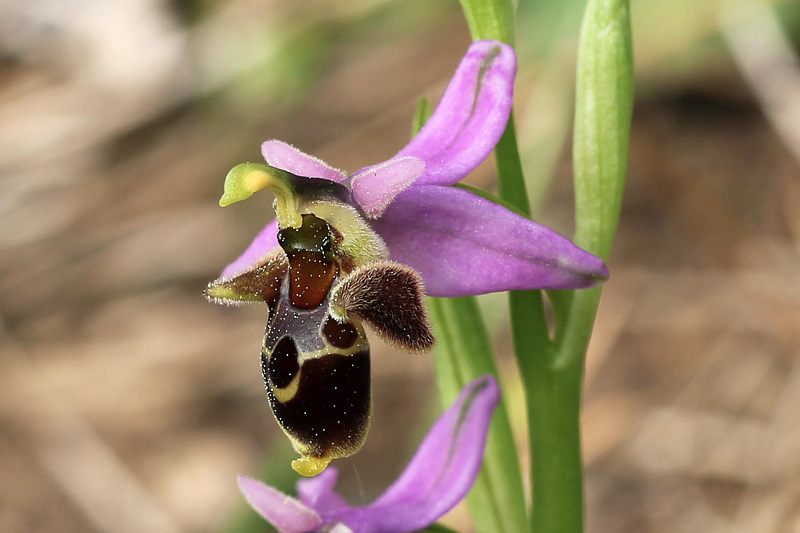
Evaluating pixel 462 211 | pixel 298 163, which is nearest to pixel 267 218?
pixel 298 163

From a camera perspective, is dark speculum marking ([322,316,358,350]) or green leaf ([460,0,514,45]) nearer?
dark speculum marking ([322,316,358,350])

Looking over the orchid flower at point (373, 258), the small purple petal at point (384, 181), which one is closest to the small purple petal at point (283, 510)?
the orchid flower at point (373, 258)

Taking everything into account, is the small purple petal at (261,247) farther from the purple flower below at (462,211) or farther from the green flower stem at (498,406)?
the green flower stem at (498,406)

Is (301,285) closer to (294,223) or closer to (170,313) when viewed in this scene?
(294,223)

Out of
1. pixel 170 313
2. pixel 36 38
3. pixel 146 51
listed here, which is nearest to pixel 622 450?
pixel 170 313

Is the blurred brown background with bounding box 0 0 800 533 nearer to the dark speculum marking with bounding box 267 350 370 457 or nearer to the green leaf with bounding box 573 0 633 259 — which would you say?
the green leaf with bounding box 573 0 633 259

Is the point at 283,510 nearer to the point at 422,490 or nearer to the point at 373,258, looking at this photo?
the point at 422,490

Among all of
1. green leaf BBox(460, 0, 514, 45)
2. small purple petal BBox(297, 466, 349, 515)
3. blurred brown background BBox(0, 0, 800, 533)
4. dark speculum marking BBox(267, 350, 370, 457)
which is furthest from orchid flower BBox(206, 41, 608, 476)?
blurred brown background BBox(0, 0, 800, 533)
